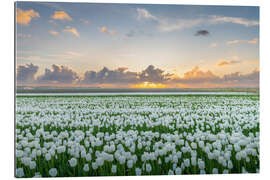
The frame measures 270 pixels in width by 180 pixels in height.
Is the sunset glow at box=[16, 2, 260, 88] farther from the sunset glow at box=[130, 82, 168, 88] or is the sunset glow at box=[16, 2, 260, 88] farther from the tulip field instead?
the tulip field

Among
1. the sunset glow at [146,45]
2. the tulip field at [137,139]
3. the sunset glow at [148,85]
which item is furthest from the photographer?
the sunset glow at [148,85]

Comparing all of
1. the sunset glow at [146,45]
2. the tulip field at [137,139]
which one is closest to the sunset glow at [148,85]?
the sunset glow at [146,45]

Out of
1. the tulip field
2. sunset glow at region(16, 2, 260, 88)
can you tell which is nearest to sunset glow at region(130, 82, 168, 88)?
sunset glow at region(16, 2, 260, 88)

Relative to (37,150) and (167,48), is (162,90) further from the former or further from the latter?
(37,150)

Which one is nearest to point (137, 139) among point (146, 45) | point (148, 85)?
point (148, 85)

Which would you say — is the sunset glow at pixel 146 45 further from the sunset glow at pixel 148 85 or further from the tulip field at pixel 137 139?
the tulip field at pixel 137 139

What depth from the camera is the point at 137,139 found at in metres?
4.19

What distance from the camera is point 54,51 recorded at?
458cm

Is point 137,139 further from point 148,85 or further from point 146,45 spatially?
point 146,45

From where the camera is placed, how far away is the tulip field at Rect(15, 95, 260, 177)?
11.5 ft

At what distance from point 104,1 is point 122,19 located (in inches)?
18.7

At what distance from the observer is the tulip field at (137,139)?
3.51 m
